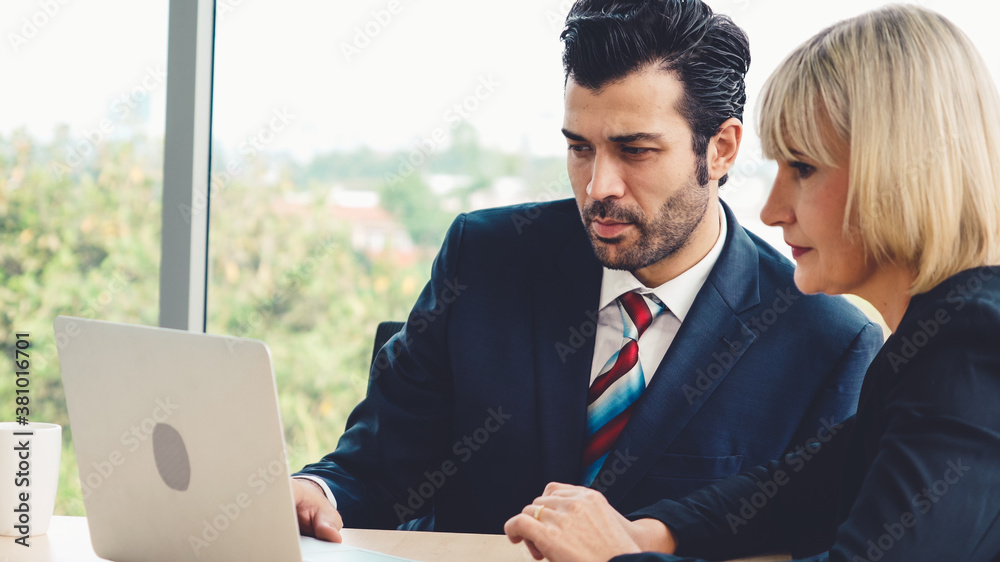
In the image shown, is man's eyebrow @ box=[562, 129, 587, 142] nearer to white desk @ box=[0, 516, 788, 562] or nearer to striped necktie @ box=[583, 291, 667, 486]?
striped necktie @ box=[583, 291, 667, 486]

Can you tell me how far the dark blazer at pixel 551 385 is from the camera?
1519 mm

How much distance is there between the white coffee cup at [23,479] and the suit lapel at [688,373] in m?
0.89

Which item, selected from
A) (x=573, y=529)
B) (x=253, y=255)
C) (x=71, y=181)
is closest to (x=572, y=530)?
(x=573, y=529)

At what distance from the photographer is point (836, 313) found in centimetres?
158

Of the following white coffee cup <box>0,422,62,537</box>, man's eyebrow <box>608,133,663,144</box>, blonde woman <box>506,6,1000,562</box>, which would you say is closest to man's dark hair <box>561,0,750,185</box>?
man's eyebrow <box>608,133,663,144</box>

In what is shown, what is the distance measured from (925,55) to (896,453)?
48 cm

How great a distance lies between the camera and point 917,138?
1.00 metres

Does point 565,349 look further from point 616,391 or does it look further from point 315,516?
point 315,516

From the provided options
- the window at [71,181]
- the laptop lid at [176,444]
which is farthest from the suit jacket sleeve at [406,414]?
the window at [71,181]

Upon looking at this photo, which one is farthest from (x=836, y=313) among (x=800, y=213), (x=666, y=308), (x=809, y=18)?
(x=809, y=18)

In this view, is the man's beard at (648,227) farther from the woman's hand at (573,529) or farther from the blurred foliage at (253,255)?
the blurred foliage at (253,255)

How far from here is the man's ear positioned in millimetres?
1698

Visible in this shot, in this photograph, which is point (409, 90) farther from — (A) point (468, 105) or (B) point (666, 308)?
A: (B) point (666, 308)

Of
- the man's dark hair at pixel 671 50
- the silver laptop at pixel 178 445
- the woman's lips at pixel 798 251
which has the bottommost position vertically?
the silver laptop at pixel 178 445
